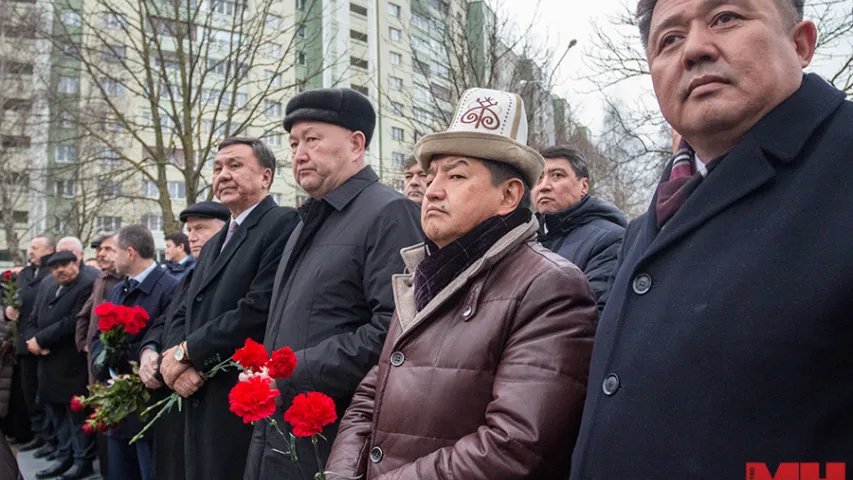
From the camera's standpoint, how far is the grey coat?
286cm

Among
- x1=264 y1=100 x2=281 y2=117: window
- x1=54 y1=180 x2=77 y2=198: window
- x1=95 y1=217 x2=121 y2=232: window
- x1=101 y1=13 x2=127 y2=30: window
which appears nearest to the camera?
x1=101 y1=13 x2=127 y2=30: window

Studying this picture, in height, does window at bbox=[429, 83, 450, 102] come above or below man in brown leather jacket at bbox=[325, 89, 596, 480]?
above

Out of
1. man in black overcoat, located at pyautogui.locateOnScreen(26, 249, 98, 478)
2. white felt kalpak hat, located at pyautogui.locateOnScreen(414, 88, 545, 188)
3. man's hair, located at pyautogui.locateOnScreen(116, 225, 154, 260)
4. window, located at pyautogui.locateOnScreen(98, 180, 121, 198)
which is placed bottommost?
man in black overcoat, located at pyautogui.locateOnScreen(26, 249, 98, 478)

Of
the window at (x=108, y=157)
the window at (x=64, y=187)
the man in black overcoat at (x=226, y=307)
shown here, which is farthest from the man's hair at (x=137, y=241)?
the window at (x=64, y=187)

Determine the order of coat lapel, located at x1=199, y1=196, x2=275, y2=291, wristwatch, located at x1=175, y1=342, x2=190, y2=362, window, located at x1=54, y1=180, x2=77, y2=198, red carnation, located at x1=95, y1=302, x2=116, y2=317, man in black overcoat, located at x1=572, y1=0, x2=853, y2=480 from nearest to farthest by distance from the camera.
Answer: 1. man in black overcoat, located at x1=572, y1=0, x2=853, y2=480
2. wristwatch, located at x1=175, y1=342, x2=190, y2=362
3. coat lapel, located at x1=199, y1=196, x2=275, y2=291
4. red carnation, located at x1=95, y1=302, x2=116, y2=317
5. window, located at x1=54, y1=180, x2=77, y2=198

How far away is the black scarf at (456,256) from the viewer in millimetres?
2271

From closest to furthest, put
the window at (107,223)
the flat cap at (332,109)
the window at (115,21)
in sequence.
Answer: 1. the flat cap at (332,109)
2. the window at (115,21)
3. the window at (107,223)

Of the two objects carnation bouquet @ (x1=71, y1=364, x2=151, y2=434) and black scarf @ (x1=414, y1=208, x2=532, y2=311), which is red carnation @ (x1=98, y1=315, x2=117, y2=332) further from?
black scarf @ (x1=414, y1=208, x2=532, y2=311)

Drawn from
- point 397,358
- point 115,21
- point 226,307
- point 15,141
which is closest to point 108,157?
point 115,21

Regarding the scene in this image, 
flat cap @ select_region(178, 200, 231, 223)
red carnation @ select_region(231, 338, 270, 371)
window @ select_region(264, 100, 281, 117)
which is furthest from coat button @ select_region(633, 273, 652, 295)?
window @ select_region(264, 100, 281, 117)

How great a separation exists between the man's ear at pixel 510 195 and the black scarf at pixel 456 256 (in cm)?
7

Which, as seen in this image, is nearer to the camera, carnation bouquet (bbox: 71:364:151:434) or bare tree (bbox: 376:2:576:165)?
carnation bouquet (bbox: 71:364:151:434)

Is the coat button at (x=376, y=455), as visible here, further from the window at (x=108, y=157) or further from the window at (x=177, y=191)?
the window at (x=177, y=191)

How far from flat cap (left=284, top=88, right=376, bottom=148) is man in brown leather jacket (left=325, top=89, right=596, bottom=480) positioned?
116 centimetres
